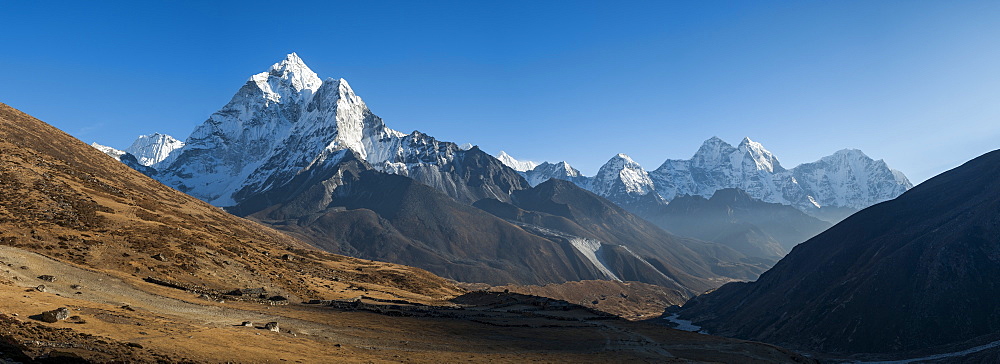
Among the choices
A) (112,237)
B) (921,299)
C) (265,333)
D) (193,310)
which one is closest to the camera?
(265,333)

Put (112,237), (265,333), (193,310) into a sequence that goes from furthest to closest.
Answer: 1. (112,237)
2. (193,310)
3. (265,333)

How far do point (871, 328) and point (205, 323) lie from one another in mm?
180748

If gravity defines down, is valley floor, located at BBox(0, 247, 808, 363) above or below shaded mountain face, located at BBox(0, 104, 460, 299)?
below

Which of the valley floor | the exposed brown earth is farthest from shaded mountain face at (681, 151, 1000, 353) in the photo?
the valley floor

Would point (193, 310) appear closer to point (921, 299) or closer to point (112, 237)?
point (112, 237)

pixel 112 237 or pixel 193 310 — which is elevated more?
pixel 112 237

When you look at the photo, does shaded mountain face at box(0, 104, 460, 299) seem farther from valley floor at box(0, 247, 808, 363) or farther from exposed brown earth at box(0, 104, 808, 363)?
valley floor at box(0, 247, 808, 363)

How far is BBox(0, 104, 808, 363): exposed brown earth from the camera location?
48812 mm

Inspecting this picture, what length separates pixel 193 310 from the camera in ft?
220

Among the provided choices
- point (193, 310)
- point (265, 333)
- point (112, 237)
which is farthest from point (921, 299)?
point (112, 237)

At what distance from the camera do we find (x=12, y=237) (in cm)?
7919

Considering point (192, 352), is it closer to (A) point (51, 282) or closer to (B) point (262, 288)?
(A) point (51, 282)

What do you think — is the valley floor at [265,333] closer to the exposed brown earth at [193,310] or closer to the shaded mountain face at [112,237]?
the exposed brown earth at [193,310]

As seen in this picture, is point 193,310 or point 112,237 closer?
point 193,310
